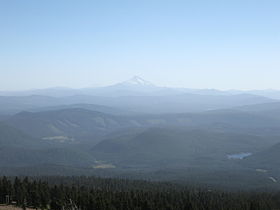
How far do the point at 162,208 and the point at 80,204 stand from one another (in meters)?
22.3

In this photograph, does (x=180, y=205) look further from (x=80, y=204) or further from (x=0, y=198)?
(x=0, y=198)

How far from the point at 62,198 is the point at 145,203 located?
882 inches

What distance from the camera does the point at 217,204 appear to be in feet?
463

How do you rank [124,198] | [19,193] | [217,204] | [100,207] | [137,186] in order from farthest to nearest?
1. [137,186]
2. [217,204]
3. [124,198]
4. [19,193]
5. [100,207]

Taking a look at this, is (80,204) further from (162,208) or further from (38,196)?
(162,208)

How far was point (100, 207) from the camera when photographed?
111 meters

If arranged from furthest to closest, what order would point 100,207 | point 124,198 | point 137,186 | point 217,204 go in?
1. point 137,186
2. point 217,204
3. point 124,198
4. point 100,207

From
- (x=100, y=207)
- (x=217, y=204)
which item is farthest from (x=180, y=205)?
(x=100, y=207)

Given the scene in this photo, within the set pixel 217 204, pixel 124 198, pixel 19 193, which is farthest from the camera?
pixel 217 204

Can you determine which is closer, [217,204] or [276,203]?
[217,204]

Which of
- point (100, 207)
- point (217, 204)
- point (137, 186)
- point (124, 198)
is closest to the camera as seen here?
point (100, 207)

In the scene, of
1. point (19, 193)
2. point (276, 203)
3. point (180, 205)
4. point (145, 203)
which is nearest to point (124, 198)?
point (145, 203)

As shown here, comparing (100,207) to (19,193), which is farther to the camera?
(19,193)

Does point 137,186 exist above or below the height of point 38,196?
below
